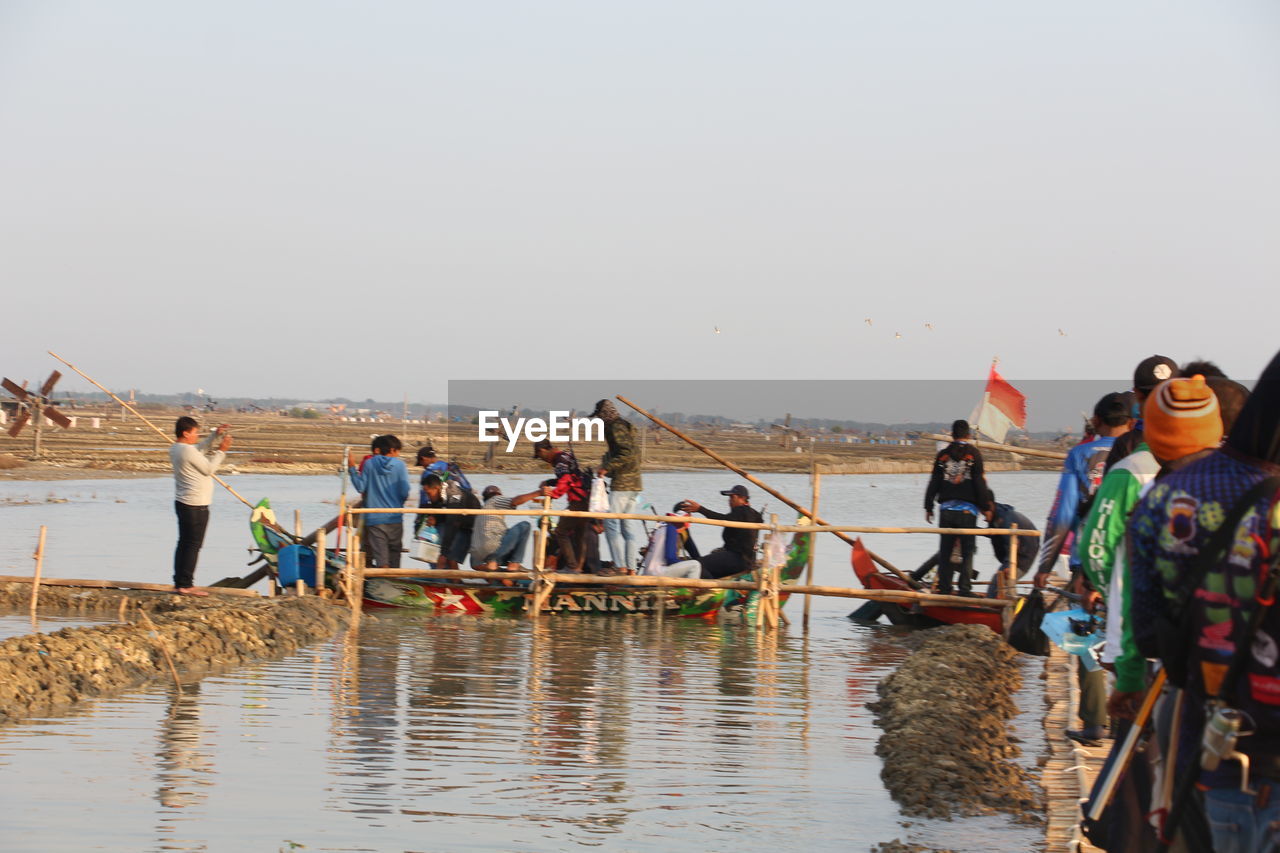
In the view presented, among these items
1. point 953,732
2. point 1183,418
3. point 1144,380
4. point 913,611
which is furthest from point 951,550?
point 1183,418

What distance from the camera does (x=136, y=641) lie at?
31.5 feet

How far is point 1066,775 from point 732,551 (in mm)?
7672

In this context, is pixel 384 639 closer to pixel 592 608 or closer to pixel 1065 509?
pixel 592 608

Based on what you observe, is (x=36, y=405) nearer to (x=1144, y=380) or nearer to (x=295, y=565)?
(x=295, y=565)

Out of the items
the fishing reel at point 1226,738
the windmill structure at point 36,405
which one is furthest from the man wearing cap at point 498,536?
the windmill structure at point 36,405

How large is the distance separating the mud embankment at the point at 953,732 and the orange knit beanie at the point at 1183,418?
11.1 ft

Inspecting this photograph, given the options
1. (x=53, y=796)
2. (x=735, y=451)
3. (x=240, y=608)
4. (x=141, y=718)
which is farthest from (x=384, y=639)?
(x=735, y=451)

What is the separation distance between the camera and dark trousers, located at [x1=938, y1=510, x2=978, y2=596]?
44.4 ft

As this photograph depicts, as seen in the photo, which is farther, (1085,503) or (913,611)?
(913,611)

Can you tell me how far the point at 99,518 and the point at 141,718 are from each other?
2049 cm

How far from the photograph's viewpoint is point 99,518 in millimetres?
27125

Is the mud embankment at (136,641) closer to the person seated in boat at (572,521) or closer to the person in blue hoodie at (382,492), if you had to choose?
the person in blue hoodie at (382,492)

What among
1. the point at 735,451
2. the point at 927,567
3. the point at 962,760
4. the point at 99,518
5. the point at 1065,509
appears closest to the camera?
the point at 1065,509

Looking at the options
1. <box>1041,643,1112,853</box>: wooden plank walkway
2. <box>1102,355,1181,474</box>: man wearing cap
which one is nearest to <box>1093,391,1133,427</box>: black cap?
<box>1102,355,1181,474</box>: man wearing cap
